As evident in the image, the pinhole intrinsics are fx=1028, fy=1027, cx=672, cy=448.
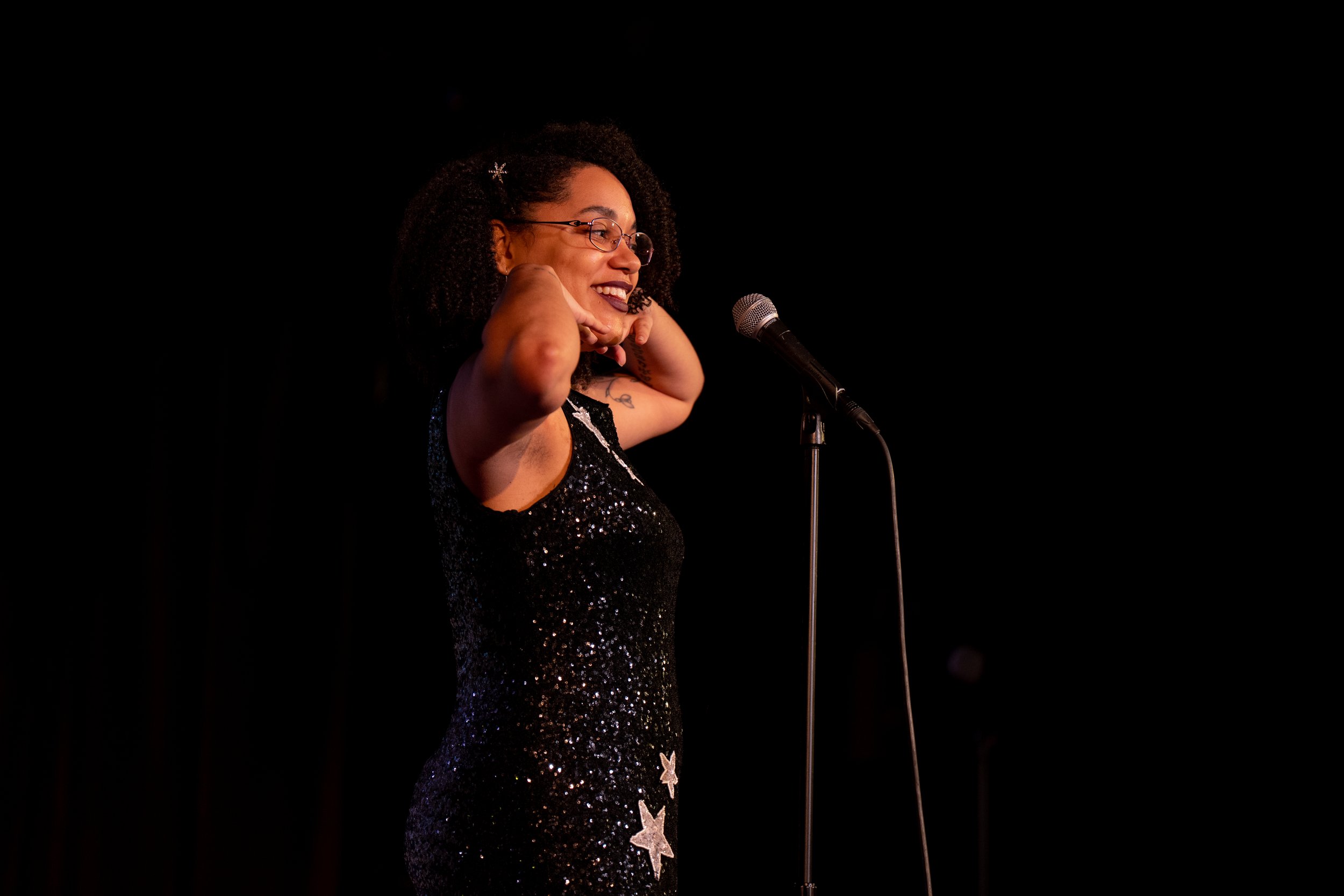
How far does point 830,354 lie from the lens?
9.22ft

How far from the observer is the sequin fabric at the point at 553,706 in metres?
1.29

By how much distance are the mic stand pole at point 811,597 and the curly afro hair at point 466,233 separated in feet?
1.41

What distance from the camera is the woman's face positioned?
1492mm

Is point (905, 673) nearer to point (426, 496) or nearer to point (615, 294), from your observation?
point (615, 294)

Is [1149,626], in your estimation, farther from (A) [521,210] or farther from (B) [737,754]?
(A) [521,210]

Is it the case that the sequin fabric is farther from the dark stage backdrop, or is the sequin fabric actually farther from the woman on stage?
the dark stage backdrop

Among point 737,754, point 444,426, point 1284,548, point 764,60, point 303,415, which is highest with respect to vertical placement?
point 764,60

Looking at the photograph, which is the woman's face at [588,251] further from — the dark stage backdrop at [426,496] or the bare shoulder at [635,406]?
the dark stage backdrop at [426,496]

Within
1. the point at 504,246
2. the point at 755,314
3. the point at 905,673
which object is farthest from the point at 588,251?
the point at 905,673

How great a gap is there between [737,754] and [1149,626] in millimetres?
1096

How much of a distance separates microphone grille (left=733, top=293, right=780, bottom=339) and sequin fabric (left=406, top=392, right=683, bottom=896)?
301 millimetres

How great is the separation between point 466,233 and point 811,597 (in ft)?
2.43

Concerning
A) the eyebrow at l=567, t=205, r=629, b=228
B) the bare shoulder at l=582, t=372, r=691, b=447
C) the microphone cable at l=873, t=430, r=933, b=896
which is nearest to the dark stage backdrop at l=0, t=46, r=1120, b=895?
the bare shoulder at l=582, t=372, r=691, b=447

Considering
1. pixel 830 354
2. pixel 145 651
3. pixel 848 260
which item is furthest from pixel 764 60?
pixel 145 651
